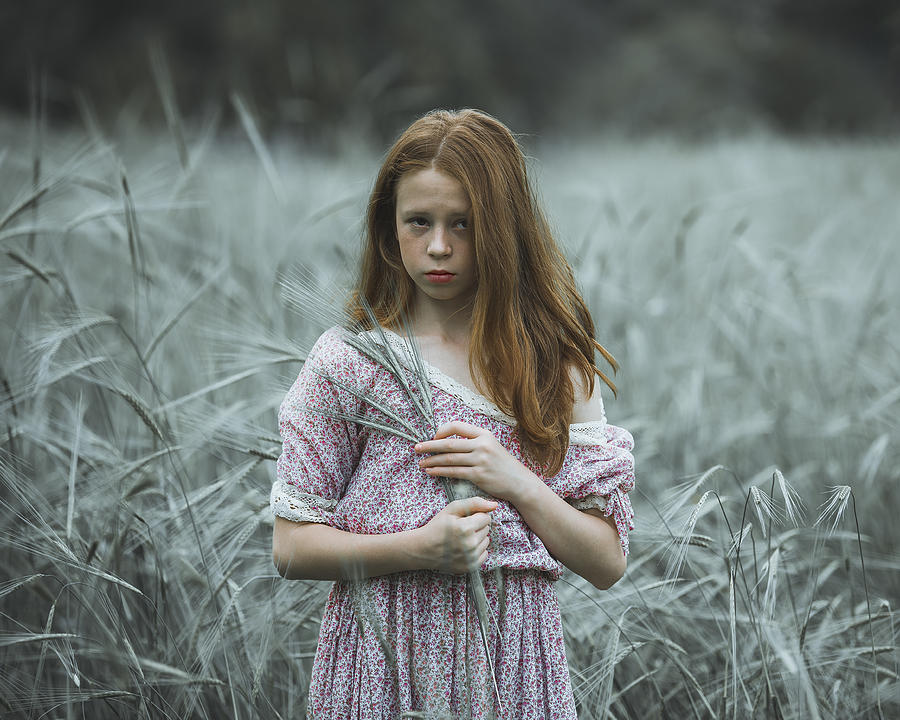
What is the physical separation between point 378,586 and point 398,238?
0.52 m

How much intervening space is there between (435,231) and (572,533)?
1.57 feet

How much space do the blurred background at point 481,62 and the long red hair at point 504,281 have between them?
7.85 meters

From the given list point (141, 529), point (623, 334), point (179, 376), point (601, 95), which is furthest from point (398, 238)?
point (601, 95)

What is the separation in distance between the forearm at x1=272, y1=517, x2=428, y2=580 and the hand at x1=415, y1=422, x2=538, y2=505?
0.10 meters

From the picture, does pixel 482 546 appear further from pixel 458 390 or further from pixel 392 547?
pixel 458 390

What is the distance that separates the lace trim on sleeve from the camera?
1194 millimetres

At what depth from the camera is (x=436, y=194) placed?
1.20 m

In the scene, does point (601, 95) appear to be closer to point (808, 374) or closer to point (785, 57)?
point (785, 57)

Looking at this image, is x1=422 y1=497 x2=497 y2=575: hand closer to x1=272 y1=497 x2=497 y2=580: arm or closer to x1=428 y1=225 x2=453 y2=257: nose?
x1=272 y1=497 x2=497 y2=580: arm

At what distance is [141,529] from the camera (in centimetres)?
159

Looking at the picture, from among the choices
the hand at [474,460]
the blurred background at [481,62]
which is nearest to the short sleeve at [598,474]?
the hand at [474,460]

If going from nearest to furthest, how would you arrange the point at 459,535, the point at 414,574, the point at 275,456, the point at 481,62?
the point at 459,535
the point at 414,574
the point at 275,456
the point at 481,62

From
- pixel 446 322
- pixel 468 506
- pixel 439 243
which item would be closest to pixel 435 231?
pixel 439 243

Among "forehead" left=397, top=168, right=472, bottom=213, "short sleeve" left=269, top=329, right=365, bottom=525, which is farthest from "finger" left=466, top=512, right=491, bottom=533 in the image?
"forehead" left=397, top=168, right=472, bottom=213
